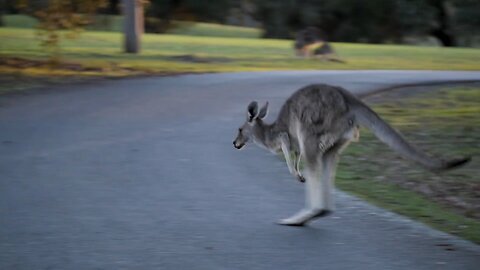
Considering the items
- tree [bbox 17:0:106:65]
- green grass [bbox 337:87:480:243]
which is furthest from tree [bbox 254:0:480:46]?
green grass [bbox 337:87:480:243]

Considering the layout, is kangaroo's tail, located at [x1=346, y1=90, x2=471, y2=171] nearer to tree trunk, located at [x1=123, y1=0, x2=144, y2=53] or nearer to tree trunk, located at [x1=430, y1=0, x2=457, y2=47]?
tree trunk, located at [x1=123, y1=0, x2=144, y2=53]

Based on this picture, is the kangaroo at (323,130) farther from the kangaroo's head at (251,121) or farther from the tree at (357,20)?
the tree at (357,20)

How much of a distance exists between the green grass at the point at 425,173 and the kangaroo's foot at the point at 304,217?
4.43 feet

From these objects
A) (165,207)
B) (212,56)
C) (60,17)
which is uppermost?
(60,17)

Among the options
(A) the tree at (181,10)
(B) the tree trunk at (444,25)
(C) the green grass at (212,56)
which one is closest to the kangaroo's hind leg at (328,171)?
(C) the green grass at (212,56)

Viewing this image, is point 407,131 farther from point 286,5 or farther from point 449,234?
point 286,5

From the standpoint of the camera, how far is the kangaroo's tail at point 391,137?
7594 mm

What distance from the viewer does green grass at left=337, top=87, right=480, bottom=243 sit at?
10008 millimetres

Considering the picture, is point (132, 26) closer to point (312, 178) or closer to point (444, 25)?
point (312, 178)

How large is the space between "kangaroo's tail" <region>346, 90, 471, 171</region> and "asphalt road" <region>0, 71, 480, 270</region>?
79 cm

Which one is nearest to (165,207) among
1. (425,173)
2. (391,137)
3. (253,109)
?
(253,109)

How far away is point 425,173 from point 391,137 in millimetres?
4767

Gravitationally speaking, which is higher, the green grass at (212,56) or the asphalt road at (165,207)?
the green grass at (212,56)

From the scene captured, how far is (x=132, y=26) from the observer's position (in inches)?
1359
